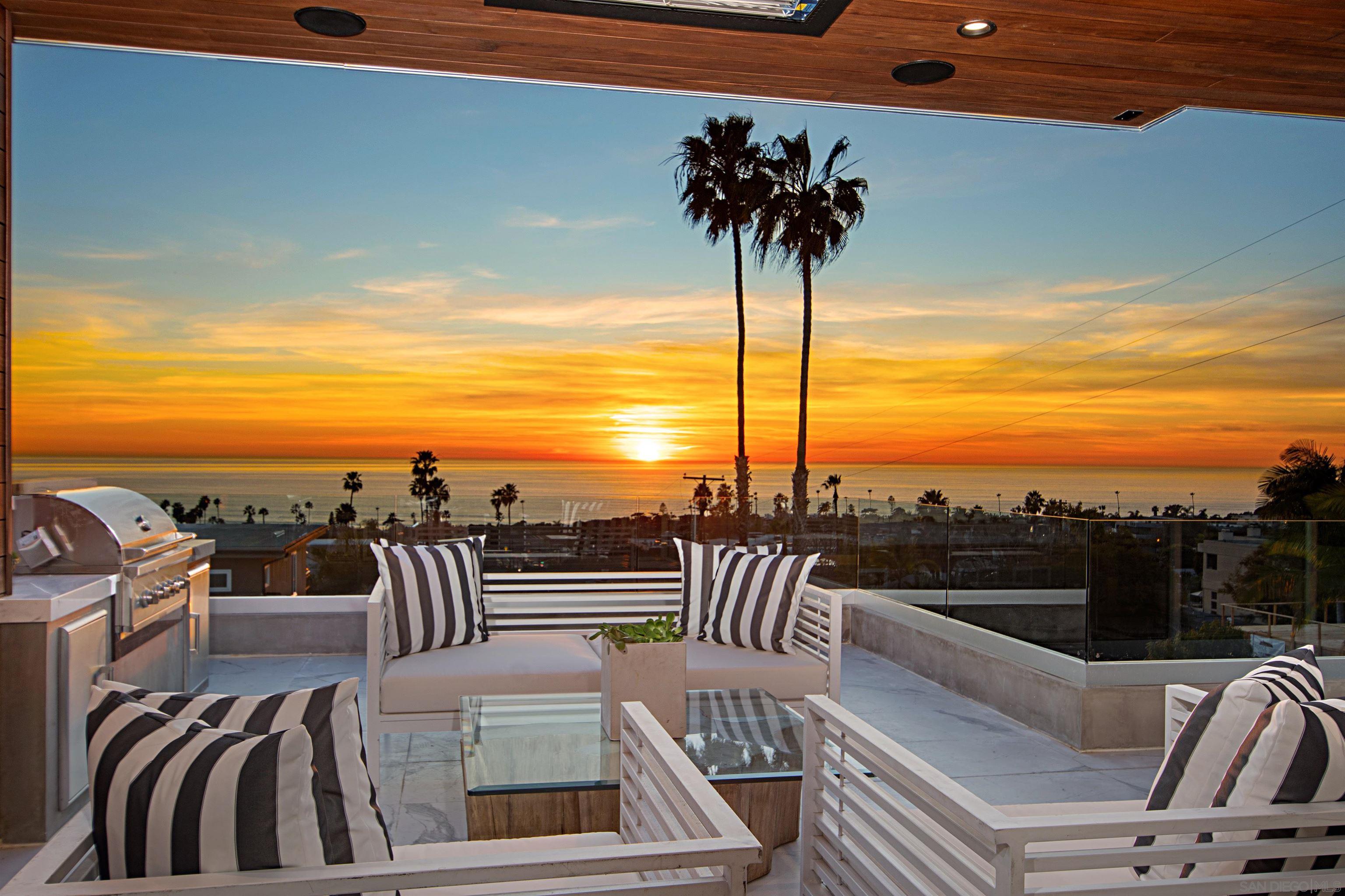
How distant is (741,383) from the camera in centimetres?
877

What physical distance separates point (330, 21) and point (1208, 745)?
9.16 feet

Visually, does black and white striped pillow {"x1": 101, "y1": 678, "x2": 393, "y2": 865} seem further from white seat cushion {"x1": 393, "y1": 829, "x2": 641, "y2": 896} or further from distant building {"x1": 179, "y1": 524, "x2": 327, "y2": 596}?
distant building {"x1": 179, "y1": 524, "x2": 327, "y2": 596}

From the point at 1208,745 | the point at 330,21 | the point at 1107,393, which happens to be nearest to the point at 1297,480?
the point at 1107,393

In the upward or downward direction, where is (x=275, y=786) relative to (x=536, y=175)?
downward

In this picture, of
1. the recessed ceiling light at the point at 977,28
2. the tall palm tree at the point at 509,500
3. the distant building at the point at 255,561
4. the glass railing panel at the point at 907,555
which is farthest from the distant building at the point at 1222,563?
the distant building at the point at 255,561

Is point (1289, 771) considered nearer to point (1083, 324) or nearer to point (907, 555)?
point (907, 555)

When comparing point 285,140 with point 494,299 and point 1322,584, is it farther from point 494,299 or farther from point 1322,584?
point 1322,584

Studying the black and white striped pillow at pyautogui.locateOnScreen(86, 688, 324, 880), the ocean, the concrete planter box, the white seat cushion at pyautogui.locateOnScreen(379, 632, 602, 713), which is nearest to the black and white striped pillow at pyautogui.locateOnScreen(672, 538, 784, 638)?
the white seat cushion at pyautogui.locateOnScreen(379, 632, 602, 713)

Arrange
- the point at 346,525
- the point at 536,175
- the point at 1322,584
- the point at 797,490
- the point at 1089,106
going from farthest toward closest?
the point at 797,490, the point at 536,175, the point at 346,525, the point at 1322,584, the point at 1089,106

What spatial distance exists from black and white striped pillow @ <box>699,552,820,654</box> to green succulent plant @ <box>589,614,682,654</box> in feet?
2.88

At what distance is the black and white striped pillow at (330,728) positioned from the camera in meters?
1.29

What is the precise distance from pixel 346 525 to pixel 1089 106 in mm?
4533

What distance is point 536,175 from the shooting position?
7387 millimetres

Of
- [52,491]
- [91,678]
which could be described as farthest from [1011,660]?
[52,491]
